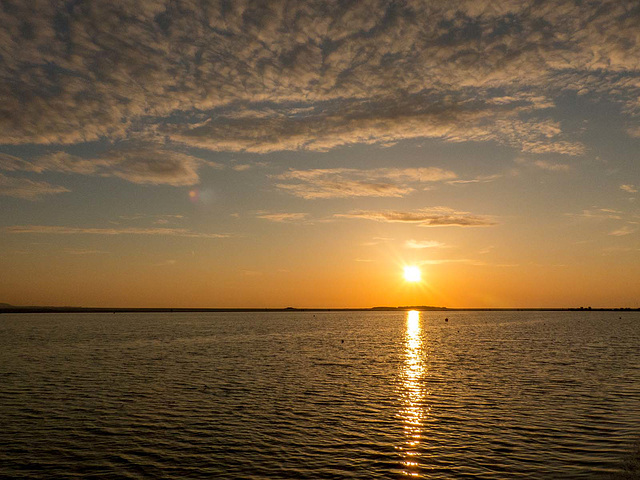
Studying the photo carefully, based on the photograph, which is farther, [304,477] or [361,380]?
[361,380]

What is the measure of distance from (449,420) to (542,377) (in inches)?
939

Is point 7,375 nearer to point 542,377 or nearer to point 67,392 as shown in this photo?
point 67,392

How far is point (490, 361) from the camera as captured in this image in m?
65.2

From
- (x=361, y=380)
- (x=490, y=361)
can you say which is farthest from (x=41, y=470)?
(x=490, y=361)

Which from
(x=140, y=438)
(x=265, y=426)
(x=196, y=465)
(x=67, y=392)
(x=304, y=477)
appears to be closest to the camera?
(x=304, y=477)

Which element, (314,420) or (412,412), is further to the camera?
(412,412)

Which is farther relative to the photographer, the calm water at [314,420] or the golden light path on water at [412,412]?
the golden light path on water at [412,412]

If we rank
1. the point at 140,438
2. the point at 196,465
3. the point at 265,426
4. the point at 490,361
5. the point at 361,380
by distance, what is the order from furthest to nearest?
1. the point at 490,361
2. the point at 361,380
3. the point at 265,426
4. the point at 140,438
5. the point at 196,465

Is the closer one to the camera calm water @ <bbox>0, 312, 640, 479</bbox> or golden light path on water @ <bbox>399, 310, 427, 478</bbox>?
calm water @ <bbox>0, 312, 640, 479</bbox>

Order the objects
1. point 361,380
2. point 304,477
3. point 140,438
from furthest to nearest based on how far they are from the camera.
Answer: point 361,380 → point 140,438 → point 304,477

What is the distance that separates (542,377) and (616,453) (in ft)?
88.9

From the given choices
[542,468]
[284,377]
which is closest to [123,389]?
[284,377]

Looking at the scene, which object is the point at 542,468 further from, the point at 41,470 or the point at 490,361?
the point at 490,361

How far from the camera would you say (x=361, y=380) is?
159 feet
